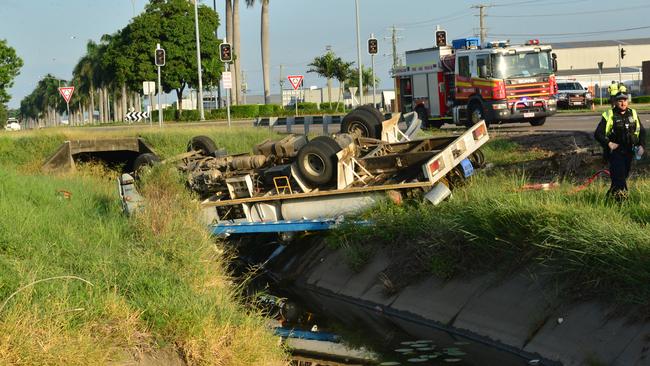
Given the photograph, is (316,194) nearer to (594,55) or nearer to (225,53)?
(225,53)

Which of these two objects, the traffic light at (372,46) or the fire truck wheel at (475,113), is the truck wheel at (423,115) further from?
the traffic light at (372,46)

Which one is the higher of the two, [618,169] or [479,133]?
[479,133]

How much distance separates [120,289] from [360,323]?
4.08 meters

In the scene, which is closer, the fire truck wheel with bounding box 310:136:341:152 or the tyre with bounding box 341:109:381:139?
the fire truck wheel with bounding box 310:136:341:152

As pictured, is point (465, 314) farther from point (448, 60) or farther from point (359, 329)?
point (448, 60)

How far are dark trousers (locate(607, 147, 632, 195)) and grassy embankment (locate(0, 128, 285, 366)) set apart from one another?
→ 4630 millimetres

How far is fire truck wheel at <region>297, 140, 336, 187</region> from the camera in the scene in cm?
1488

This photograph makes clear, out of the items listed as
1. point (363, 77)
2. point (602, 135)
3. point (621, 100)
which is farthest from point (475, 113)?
point (363, 77)

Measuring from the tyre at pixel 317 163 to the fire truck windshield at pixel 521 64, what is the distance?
1604 centimetres

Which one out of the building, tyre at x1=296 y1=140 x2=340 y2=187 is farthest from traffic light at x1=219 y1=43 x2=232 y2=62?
the building

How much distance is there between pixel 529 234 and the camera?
1124 centimetres

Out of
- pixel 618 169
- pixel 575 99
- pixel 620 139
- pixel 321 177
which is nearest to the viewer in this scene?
pixel 618 169

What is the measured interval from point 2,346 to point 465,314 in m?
5.92

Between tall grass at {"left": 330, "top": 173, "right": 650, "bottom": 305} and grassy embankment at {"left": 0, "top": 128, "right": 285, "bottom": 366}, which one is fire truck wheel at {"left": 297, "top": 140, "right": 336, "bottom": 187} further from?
grassy embankment at {"left": 0, "top": 128, "right": 285, "bottom": 366}
